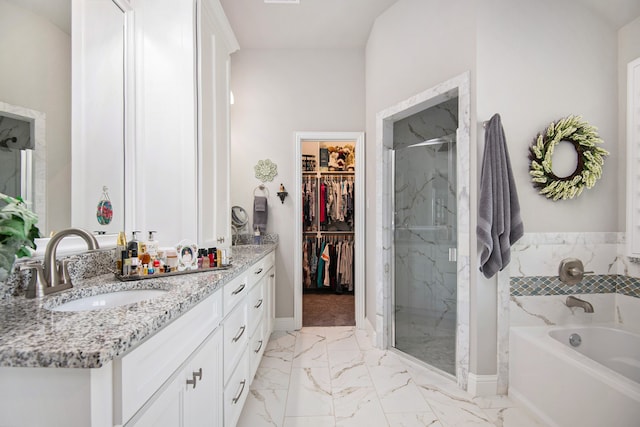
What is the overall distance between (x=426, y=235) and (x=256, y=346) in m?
1.62

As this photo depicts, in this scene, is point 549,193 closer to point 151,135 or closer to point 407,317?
point 407,317

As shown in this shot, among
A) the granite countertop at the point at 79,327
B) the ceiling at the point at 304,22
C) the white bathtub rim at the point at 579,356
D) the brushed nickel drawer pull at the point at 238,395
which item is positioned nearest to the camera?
the granite countertop at the point at 79,327

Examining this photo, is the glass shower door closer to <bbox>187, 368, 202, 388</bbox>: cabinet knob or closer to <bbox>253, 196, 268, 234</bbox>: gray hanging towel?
<bbox>253, 196, 268, 234</bbox>: gray hanging towel

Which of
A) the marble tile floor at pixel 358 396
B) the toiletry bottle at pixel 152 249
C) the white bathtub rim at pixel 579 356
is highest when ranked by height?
the toiletry bottle at pixel 152 249

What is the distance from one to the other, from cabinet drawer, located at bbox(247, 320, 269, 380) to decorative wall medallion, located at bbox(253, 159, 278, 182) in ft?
4.81

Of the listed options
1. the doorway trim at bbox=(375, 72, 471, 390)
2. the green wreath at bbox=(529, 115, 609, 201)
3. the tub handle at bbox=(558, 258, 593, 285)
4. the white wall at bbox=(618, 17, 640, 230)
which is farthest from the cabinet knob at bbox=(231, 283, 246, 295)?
the white wall at bbox=(618, 17, 640, 230)

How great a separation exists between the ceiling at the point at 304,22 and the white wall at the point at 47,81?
1.76 meters

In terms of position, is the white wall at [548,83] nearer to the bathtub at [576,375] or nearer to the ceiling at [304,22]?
the bathtub at [576,375]

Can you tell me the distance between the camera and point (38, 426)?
2.03 ft

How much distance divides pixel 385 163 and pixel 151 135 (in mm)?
1837

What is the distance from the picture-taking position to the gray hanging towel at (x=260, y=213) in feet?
9.98

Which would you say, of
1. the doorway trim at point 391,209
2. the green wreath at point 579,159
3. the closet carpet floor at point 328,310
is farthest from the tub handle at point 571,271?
the closet carpet floor at point 328,310

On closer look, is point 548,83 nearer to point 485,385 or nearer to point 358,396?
point 485,385

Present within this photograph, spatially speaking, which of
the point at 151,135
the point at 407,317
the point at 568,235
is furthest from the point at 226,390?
the point at 568,235
